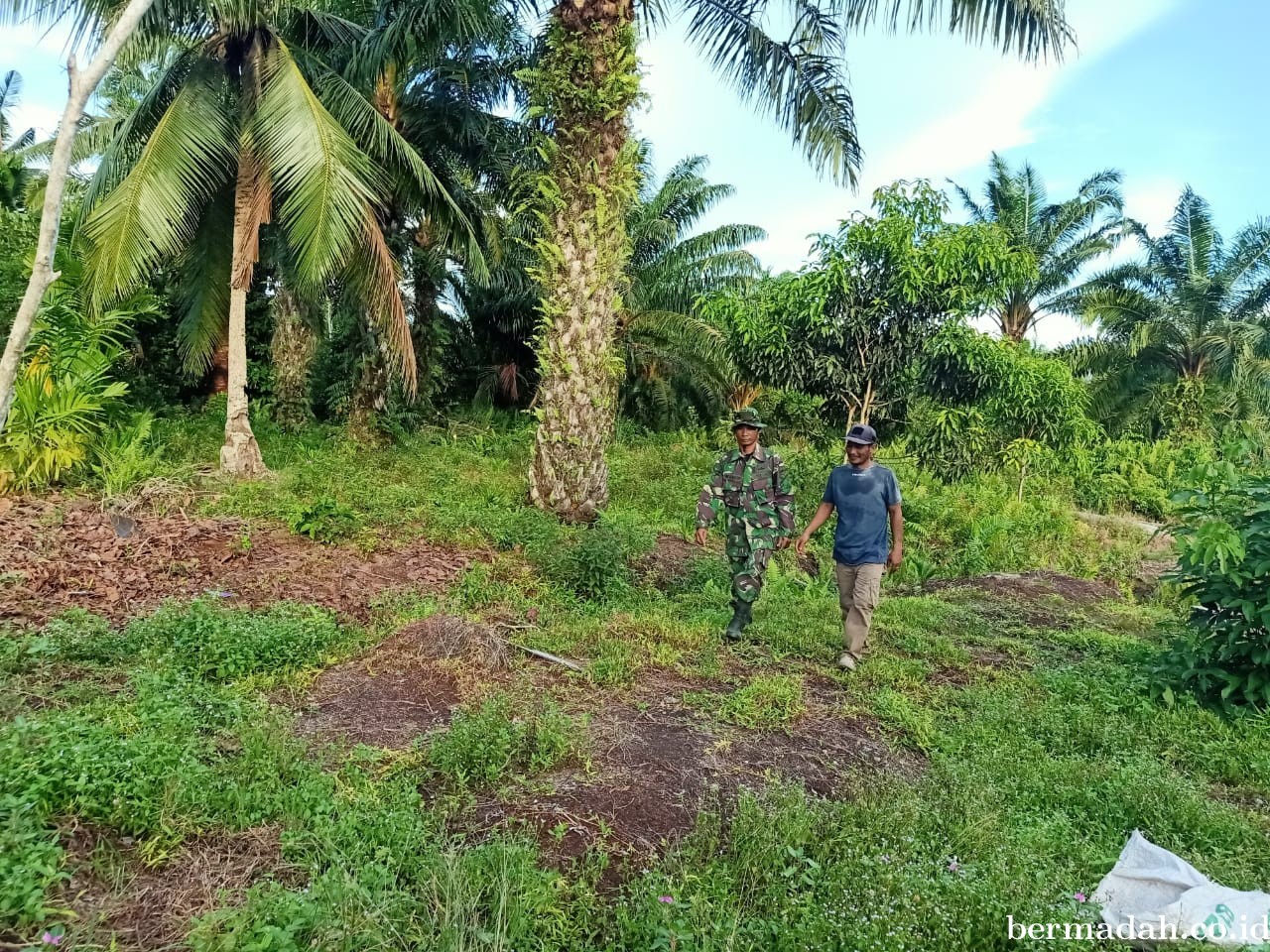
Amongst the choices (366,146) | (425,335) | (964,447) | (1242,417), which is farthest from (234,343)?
(1242,417)

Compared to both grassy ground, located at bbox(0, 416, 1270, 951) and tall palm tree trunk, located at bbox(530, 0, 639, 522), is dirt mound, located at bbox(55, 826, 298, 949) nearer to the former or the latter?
grassy ground, located at bbox(0, 416, 1270, 951)

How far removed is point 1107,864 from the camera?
2.79m

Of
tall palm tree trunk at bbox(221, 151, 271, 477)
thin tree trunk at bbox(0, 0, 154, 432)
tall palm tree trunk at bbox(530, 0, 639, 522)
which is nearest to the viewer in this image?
thin tree trunk at bbox(0, 0, 154, 432)

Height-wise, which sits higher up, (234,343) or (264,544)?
(234,343)

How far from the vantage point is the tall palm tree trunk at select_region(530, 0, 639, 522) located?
302 inches

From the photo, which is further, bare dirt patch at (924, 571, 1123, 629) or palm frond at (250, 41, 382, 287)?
palm frond at (250, 41, 382, 287)

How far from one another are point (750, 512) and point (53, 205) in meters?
4.54

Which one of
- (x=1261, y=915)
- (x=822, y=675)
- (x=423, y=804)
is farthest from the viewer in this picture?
(x=822, y=675)

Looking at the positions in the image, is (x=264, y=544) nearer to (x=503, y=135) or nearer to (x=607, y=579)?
(x=607, y=579)

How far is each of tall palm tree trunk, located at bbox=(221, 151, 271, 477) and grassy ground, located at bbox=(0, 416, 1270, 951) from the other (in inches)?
156


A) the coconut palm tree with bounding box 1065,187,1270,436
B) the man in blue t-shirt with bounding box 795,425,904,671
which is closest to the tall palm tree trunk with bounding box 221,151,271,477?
the man in blue t-shirt with bounding box 795,425,904,671

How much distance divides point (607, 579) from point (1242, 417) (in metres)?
23.0

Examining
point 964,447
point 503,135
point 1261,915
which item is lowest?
point 1261,915

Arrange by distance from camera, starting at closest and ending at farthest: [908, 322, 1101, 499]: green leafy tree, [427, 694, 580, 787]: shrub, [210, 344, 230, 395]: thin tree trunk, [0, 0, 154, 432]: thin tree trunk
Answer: [427, 694, 580, 787]: shrub, [0, 0, 154, 432]: thin tree trunk, [908, 322, 1101, 499]: green leafy tree, [210, 344, 230, 395]: thin tree trunk
